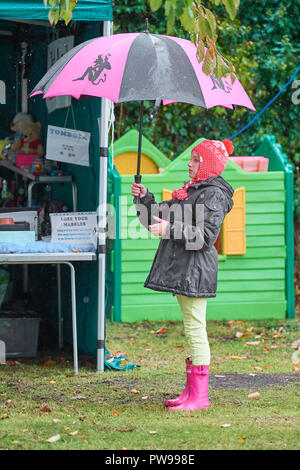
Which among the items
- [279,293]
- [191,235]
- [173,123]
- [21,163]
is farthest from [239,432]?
[173,123]

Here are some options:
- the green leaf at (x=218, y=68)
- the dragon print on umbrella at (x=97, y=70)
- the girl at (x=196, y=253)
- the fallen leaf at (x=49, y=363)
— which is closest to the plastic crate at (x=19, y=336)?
the fallen leaf at (x=49, y=363)

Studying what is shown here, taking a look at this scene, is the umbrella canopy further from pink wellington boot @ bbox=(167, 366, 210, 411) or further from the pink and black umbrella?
pink wellington boot @ bbox=(167, 366, 210, 411)

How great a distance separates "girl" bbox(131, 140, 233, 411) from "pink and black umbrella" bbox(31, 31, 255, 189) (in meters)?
0.33

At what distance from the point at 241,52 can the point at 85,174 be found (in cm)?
471

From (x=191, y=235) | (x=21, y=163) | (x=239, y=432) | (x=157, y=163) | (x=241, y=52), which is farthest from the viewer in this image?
(x=241, y=52)

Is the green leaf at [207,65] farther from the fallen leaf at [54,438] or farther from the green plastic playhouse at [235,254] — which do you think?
the green plastic playhouse at [235,254]

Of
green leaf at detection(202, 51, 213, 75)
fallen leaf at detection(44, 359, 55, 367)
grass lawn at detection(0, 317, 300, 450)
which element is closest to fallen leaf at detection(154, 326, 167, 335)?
grass lawn at detection(0, 317, 300, 450)

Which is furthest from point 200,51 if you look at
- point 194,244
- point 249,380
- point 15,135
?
point 15,135

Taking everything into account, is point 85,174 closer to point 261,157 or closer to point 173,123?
point 261,157

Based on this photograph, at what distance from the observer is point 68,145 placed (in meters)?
6.40

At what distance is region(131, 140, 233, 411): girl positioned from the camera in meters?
4.86

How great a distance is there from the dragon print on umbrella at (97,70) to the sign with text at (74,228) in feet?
4.72
